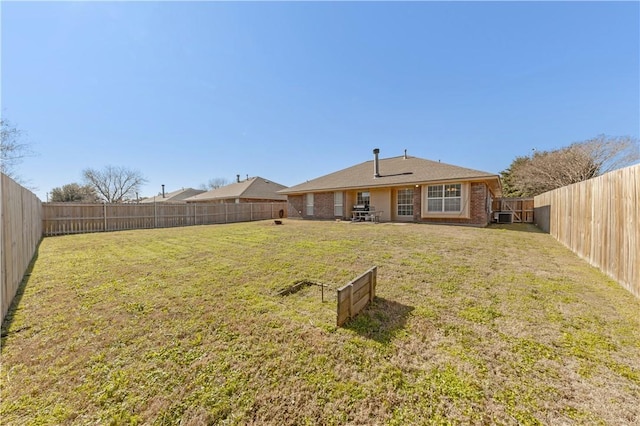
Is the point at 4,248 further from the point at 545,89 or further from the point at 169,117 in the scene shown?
the point at 545,89

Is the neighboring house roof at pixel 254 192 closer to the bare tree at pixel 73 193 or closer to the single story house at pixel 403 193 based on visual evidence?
the single story house at pixel 403 193

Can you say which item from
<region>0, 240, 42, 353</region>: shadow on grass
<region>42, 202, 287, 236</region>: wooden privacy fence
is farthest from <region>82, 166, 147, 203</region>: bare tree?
<region>0, 240, 42, 353</region>: shadow on grass

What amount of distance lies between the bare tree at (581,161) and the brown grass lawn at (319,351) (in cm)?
2727

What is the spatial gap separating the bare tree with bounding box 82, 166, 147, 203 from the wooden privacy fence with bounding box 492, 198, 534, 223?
5275 cm

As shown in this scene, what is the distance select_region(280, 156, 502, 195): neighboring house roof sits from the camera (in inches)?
498

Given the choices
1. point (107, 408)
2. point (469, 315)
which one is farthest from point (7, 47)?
point (469, 315)

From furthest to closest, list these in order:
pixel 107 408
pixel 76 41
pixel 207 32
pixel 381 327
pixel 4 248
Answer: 1. pixel 207 32
2. pixel 76 41
3. pixel 4 248
4. pixel 381 327
5. pixel 107 408

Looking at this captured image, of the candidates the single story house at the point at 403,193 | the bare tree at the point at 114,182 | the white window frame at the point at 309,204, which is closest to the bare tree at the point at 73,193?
the bare tree at the point at 114,182

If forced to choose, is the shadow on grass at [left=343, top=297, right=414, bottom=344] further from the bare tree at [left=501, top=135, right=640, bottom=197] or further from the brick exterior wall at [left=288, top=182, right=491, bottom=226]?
the bare tree at [left=501, top=135, right=640, bottom=197]

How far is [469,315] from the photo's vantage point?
320cm

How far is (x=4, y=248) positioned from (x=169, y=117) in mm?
15440

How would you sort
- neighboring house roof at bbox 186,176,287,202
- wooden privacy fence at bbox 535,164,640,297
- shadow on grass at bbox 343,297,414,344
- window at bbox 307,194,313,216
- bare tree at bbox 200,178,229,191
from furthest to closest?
bare tree at bbox 200,178,229,191, neighboring house roof at bbox 186,176,287,202, window at bbox 307,194,313,216, wooden privacy fence at bbox 535,164,640,297, shadow on grass at bbox 343,297,414,344

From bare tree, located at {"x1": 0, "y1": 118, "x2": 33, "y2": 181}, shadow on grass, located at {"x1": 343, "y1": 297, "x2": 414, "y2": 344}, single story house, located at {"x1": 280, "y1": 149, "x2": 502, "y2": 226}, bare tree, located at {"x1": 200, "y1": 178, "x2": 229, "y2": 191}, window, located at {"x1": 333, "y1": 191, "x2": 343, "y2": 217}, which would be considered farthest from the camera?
bare tree, located at {"x1": 200, "y1": 178, "x2": 229, "y2": 191}

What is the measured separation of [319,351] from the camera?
8.02ft
